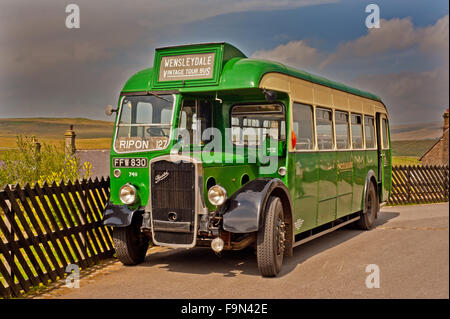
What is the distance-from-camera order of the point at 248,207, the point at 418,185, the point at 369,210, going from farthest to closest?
the point at 418,185 < the point at 369,210 < the point at 248,207

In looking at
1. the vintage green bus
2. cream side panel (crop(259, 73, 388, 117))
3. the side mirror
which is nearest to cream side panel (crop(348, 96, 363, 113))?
cream side panel (crop(259, 73, 388, 117))

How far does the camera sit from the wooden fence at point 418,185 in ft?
67.1

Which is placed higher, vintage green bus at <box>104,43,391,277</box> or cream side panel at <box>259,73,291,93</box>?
cream side panel at <box>259,73,291,93</box>

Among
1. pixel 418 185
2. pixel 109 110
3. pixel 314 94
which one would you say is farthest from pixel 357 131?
pixel 418 185

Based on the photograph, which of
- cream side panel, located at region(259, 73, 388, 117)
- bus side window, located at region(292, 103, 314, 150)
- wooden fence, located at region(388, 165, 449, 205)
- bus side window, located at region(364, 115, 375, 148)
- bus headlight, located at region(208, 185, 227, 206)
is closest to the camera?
bus headlight, located at region(208, 185, 227, 206)

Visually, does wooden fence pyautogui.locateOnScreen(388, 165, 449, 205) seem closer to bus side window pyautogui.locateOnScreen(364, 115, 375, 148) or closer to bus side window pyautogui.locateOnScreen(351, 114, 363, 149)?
bus side window pyautogui.locateOnScreen(364, 115, 375, 148)

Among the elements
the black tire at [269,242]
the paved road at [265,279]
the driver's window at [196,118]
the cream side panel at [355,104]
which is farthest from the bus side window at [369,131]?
the black tire at [269,242]

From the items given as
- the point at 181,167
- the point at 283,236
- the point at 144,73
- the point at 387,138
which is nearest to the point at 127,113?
the point at 144,73

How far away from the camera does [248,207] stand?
7.52 meters

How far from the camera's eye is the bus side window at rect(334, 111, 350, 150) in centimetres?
1112

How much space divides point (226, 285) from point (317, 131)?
150 inches

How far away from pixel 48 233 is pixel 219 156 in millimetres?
2773

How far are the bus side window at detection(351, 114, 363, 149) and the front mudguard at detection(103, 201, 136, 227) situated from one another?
606cm

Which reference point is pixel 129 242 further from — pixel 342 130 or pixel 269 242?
pixel 342 130
